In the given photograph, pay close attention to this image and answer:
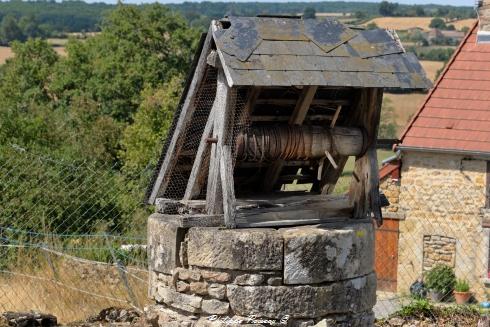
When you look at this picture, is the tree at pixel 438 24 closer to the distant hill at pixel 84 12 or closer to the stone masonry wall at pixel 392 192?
the distant hill at pixel 84 12

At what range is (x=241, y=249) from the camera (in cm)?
667

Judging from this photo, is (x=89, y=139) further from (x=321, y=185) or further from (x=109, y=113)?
(x=321, y=185)

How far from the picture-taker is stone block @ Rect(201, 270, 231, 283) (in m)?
6.70

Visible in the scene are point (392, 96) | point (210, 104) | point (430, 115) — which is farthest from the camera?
point (392, 96)

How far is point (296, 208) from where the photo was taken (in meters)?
7.38

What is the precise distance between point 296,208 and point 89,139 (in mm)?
24196

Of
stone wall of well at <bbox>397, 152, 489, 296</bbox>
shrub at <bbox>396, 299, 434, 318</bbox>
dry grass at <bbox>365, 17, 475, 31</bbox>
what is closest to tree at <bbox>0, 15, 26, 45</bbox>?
dry grass at <bbox>365, 17, 475, 31</bbox>

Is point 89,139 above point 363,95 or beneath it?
Result: beneath

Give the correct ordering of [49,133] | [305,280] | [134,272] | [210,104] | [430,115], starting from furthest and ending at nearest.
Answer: [49,133] < [430,115] < [134,272] < [210,104] < [305,280]

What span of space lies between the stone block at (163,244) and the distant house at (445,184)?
42.6ft

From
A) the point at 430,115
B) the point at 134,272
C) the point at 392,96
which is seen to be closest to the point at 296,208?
the point at 134,272

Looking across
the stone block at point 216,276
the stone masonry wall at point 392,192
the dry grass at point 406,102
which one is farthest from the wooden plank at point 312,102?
the dry grass at point 406,102

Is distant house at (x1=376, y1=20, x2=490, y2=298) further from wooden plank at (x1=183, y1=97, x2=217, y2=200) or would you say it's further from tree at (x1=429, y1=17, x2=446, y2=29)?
tree at (x1=429, y1=17, x2=446, y2=29)

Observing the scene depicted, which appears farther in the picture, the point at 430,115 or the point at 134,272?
the point at 430,115
